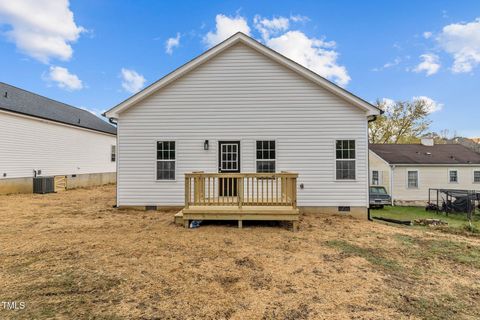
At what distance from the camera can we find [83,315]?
2.79 metres

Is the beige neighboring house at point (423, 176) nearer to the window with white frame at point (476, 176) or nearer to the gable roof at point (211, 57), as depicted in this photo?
the window with white frame at point (476, 176)

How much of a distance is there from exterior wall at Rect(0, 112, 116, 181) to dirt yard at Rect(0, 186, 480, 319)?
28.3 ft

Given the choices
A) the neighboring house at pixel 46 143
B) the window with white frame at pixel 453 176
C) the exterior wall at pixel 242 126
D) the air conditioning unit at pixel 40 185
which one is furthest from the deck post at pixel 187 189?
the window with white frame at pixel 453 176

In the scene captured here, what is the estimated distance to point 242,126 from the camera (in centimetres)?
852

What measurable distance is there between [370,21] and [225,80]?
1060cm

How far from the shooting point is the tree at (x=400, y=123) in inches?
1166

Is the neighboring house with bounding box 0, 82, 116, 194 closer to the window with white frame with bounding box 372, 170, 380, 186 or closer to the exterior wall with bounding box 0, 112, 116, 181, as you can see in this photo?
the exterior wall with bounding box 0, 112, 116, 181

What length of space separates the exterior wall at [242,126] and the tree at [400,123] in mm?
25047

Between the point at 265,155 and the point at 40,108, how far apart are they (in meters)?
15.5

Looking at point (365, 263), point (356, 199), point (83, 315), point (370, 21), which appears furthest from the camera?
point (370, 21)

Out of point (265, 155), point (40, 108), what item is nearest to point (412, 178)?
point (265, 155)

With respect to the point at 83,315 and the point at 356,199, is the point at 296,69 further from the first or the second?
the point at 83,315

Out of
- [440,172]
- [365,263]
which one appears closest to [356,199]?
[365,263]

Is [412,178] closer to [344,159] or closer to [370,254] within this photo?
[344,159]
